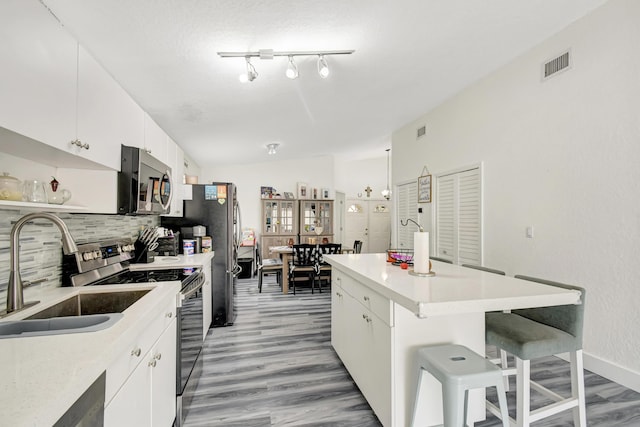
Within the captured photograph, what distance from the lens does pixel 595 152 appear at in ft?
8.06

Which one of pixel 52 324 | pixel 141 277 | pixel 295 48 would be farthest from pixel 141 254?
pixel 295 48

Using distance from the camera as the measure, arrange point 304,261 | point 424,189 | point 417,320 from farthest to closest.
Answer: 1. point 304,261
2. point 424,189
3. point 417,320

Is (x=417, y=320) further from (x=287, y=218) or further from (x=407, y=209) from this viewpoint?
(x=287, y=218)

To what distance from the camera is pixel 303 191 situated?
7.45 m

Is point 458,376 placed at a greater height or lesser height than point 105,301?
lesser

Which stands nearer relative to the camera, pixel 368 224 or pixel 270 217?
pixel 270 217

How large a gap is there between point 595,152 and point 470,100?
5.43ft

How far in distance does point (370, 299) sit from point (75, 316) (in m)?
1.50

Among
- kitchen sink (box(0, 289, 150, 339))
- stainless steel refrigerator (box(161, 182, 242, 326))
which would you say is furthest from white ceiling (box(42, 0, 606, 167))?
kitchen sink (box(0, 289, 150, 339))

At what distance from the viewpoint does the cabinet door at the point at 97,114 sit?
4.78 feet

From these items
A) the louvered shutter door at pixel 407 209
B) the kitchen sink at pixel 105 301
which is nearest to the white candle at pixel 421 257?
the kitchen sink at pixel 105 301

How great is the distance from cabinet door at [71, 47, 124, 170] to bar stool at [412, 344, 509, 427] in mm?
1954

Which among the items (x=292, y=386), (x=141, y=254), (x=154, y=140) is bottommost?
(x=292, y=386)

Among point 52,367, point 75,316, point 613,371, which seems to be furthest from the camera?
point 613,371
